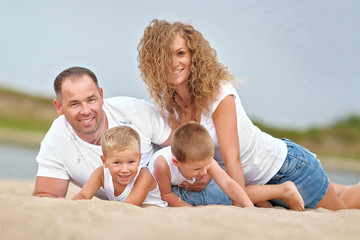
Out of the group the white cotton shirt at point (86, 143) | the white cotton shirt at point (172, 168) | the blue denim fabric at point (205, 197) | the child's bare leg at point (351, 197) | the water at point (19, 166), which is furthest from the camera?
the water at point (19, 166)

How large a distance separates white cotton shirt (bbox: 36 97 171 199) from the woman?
4.4 inches

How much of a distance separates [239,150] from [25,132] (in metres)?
28.8

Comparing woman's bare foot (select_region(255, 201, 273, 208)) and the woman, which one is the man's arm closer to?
the woman

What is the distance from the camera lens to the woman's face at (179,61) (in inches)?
121

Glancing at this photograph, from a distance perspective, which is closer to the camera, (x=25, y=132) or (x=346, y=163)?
(x=346, y=163)

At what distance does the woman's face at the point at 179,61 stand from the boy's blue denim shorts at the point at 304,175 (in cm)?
98

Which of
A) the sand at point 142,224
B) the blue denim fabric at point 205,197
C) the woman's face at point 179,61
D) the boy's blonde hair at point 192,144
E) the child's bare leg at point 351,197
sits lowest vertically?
the child's bare leg at point 351,197

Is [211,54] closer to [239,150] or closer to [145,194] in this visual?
[239,150]

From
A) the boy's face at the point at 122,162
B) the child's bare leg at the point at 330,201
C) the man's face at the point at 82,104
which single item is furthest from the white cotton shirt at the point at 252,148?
the man's face at the point at 82,104

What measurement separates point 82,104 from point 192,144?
0.78 m

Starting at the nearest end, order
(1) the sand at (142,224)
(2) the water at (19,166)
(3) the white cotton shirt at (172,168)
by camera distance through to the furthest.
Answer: (1) the sand at (142,224) < (3) the white cotton shirt at (172,168) < (2) the water at (19,166)

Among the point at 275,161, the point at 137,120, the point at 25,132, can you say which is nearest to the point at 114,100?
the point at 137,120

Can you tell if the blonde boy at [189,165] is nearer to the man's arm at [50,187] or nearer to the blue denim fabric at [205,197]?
the blue denim fabric at [205,197]

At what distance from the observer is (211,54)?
3240 mm
